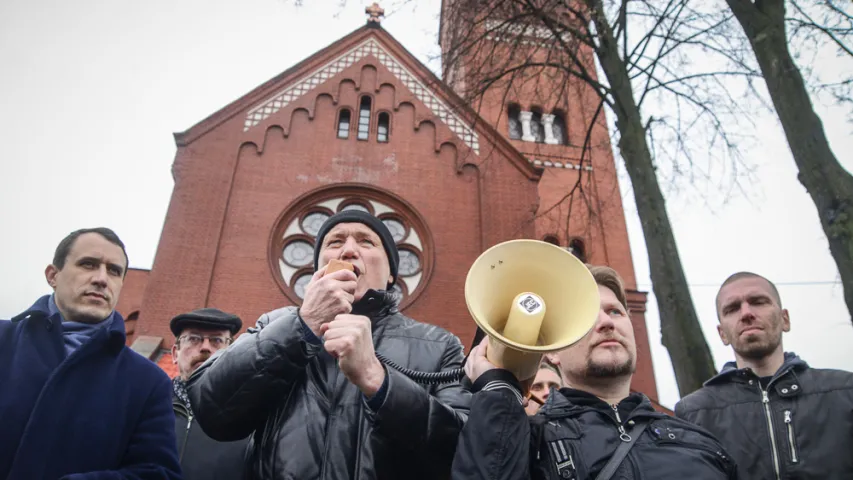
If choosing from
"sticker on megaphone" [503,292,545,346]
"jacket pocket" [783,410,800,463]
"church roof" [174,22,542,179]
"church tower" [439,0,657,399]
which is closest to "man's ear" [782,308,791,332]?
"jacket pocket" [783,410,800,463]

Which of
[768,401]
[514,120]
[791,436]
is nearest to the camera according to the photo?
[791,436]

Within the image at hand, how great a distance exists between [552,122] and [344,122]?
20.9ft

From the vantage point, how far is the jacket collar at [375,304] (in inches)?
82.9

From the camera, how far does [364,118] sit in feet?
41.5

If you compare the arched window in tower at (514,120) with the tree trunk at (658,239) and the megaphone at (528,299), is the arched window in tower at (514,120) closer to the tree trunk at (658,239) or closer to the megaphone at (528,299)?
the tree trunk at (658,239)

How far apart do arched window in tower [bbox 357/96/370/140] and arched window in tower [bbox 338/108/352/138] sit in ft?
0.87

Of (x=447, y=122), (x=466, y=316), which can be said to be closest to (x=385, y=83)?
(x=447, y=122)

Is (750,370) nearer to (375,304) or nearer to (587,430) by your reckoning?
(587,430)

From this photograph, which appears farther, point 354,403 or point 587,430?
point 587,430

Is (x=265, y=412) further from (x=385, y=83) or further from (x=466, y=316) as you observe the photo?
(x=385, y=83)

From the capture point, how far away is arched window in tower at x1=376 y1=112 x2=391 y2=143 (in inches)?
485

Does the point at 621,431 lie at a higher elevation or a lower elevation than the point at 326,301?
lower

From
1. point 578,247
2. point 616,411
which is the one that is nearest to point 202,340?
point 616,411

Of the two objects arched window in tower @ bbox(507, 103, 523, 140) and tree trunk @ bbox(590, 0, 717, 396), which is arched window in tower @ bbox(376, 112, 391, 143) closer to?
arched window in tower @ bbox(507, 103, 523, 140)
